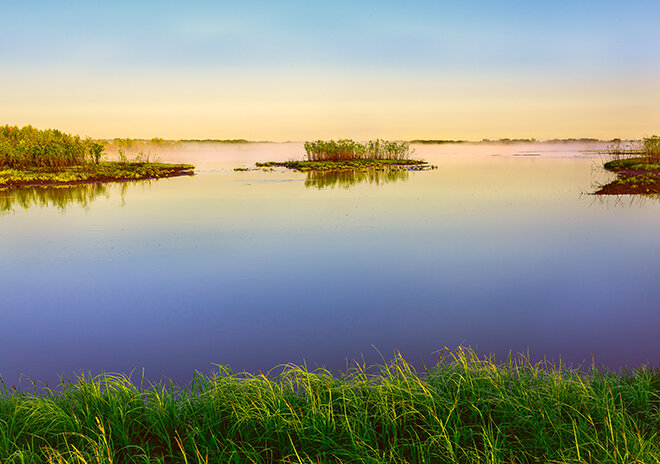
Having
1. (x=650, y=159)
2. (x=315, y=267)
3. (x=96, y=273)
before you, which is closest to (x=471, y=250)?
(x=315, y=267)

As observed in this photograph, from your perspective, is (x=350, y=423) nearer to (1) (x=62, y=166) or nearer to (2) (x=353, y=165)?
(1) (x=62, y=166)

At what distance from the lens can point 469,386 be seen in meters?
4.71

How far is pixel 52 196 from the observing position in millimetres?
25531

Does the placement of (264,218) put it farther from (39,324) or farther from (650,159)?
(650,159)

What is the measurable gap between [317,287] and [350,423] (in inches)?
211

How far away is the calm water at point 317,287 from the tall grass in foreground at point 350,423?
1628 millimetres

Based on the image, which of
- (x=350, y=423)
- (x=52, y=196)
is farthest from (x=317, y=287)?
(x=52, y=196)

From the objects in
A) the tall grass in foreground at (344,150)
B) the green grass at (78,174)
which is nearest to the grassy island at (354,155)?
the tall grass in foreground at (344,150)

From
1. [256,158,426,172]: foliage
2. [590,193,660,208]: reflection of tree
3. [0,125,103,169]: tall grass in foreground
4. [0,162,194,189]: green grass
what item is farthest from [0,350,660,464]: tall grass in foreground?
[256,158,426,172]: foliage

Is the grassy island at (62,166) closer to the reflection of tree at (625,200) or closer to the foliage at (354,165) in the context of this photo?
the foliage at (354,165)

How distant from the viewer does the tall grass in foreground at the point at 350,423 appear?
12.6ft

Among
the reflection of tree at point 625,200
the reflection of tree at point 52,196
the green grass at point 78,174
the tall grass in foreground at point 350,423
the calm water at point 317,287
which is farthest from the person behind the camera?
the green grass at point 78,174

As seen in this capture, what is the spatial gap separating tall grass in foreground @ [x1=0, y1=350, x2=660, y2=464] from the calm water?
1.63 meters

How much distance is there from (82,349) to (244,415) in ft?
13.1
